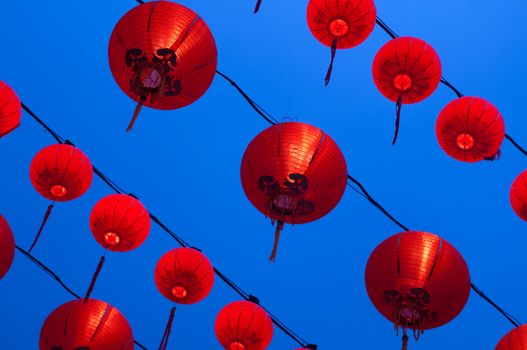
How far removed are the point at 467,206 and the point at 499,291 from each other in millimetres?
1498

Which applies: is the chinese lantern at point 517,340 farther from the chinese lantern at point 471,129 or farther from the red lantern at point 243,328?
the red lantern at point 243,328

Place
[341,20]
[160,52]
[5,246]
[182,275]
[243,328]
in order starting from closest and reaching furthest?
[160,52] < [341,20] < [5,246] < [243,328] < [182,275]

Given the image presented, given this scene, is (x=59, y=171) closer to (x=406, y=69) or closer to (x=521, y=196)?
(x=406, y=69)

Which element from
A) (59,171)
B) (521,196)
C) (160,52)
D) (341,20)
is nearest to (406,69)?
(341,20)

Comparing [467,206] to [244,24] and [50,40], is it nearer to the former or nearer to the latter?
[244,24]

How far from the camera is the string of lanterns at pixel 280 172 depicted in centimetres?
419

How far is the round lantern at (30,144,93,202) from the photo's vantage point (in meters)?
5.46

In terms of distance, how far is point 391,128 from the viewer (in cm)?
1076

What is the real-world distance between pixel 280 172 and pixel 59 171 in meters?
2.16

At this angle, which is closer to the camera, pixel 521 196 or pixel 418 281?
pixel 418 281

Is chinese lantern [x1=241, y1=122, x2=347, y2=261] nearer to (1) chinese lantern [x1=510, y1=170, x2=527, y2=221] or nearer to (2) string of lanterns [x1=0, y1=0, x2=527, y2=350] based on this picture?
(2) string of lanterns [x1=0, y1=0, x2=527, y2=350]

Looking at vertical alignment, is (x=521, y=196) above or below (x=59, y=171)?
above

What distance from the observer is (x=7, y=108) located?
203 inches

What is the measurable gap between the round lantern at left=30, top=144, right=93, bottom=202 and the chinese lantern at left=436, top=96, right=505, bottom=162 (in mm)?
2885
